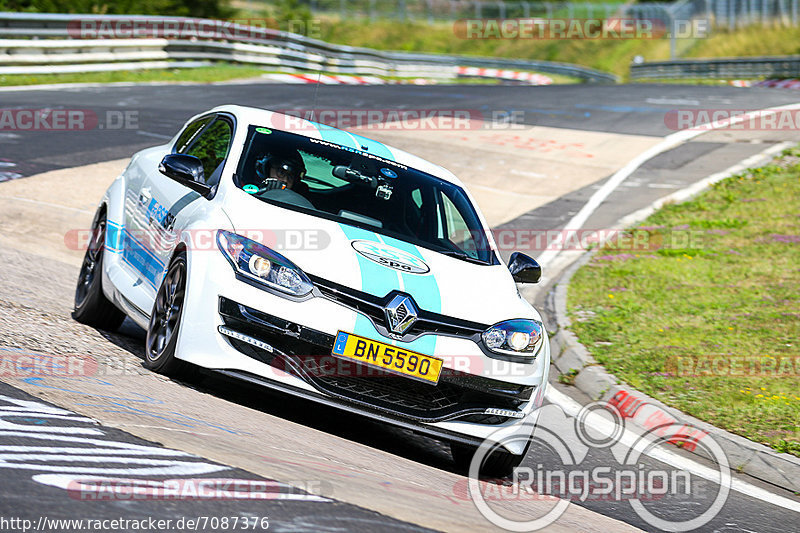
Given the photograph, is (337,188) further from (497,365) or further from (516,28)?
(516,28)

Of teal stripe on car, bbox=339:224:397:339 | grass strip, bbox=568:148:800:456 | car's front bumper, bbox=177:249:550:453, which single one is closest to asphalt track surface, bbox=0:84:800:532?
car's front bumper, bbox=177:249:550:453

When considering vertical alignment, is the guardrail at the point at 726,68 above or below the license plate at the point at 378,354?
below

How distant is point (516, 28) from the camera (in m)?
64.6

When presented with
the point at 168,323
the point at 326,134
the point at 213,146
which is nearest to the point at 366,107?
the point at 326,134

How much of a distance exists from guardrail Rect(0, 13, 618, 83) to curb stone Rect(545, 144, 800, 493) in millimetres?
16950

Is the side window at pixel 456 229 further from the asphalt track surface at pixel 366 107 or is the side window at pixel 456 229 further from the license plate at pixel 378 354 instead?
the license plate at pixel 378 354

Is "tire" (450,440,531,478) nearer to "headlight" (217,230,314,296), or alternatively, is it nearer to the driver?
"headlight" (217,230,314,296)

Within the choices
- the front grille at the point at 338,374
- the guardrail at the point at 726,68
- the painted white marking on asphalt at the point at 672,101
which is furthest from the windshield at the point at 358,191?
the guardrail at the point at 726,68

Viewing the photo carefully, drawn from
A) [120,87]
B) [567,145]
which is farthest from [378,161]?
[120,87]

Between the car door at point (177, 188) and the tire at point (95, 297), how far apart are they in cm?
66

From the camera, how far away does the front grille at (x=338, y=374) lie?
5238 mm

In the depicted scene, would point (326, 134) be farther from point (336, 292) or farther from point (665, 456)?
point (665, 456)

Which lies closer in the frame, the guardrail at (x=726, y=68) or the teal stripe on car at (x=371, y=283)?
the teal stripe on car at (x=371, y=283)

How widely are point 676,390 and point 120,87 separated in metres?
18.0
